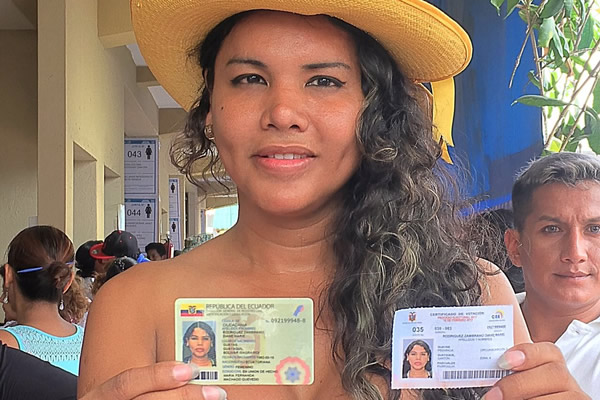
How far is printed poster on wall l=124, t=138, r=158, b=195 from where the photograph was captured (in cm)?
1034

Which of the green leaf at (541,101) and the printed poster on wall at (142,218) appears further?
the printed poster on wall at (142,218)

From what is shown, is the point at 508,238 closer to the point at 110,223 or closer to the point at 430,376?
the point at 430,376

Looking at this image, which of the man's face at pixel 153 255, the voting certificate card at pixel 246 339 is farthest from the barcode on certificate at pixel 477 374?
the man's face at pixel 153 255

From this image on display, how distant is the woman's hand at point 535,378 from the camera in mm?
1172

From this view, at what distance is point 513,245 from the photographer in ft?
6.29

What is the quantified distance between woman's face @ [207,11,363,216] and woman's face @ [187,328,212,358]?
25 cm

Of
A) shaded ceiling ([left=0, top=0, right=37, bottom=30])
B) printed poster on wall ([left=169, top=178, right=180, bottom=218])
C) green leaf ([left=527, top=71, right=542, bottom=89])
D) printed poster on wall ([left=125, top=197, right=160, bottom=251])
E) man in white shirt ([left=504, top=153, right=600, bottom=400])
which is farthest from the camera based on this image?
printed poster on wall ([left=169, top=178, right=180, bottom=218])

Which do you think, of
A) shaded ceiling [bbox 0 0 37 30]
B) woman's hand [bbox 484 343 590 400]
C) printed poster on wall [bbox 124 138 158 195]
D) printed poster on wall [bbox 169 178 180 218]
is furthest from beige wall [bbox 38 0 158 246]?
printed poster on wall [bbox 169 178 180 218]

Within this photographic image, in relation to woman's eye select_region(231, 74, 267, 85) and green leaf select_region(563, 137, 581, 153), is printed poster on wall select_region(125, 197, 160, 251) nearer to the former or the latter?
green leaf select_region(563, 137, 581, 153)

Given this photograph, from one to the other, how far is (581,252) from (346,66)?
778mm

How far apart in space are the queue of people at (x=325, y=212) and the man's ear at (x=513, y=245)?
1.49ft

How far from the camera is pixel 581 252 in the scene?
70.0 inches

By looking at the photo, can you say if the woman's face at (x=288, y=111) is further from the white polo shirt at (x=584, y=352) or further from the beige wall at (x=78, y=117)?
the beige wall at (x=78, y=117)

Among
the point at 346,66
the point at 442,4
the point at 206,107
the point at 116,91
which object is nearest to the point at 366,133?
the point at 346,66
